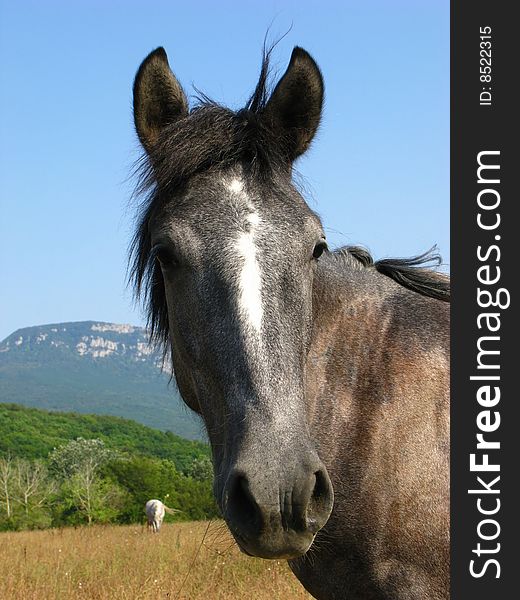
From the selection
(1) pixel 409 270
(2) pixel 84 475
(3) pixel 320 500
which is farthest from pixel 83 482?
(3) pixel 320 500

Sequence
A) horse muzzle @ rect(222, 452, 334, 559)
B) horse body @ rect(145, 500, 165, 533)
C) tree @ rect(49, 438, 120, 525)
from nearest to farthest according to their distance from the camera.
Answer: horse muzzle @ rect(222, 452, 334, 559) → horse body @ rect(145, 500, 165, 533) → tree @ rect(49, 438, 120, 525)

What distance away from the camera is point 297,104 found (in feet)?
13.0

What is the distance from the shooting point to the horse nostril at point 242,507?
2611mm

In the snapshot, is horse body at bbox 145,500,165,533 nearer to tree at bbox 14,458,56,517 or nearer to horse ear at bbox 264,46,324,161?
horse ear at bbox 264,46,324,161

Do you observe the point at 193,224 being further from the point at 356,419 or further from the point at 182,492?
the point at 182,492

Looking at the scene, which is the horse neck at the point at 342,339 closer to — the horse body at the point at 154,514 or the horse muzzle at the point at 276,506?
the horse muzzle at the point at 276,506

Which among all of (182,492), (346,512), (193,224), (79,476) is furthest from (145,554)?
(79,476)

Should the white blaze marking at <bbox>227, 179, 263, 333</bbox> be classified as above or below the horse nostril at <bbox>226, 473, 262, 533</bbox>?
above

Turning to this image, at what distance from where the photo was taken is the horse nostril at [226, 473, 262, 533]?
2.61 m

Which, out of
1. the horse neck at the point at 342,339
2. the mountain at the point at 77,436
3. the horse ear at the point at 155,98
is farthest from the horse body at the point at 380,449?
the mountain at the point at 77,436

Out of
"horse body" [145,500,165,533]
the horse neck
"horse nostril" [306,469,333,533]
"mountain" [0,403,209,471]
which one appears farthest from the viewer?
"mountain" [0,403,209,471]

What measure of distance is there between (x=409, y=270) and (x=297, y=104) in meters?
1.31

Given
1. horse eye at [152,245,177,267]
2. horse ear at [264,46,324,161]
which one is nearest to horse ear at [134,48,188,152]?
horse ear at [264,46,324,161]

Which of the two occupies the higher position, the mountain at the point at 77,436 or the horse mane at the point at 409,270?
the horse mane at the point at 409,270
